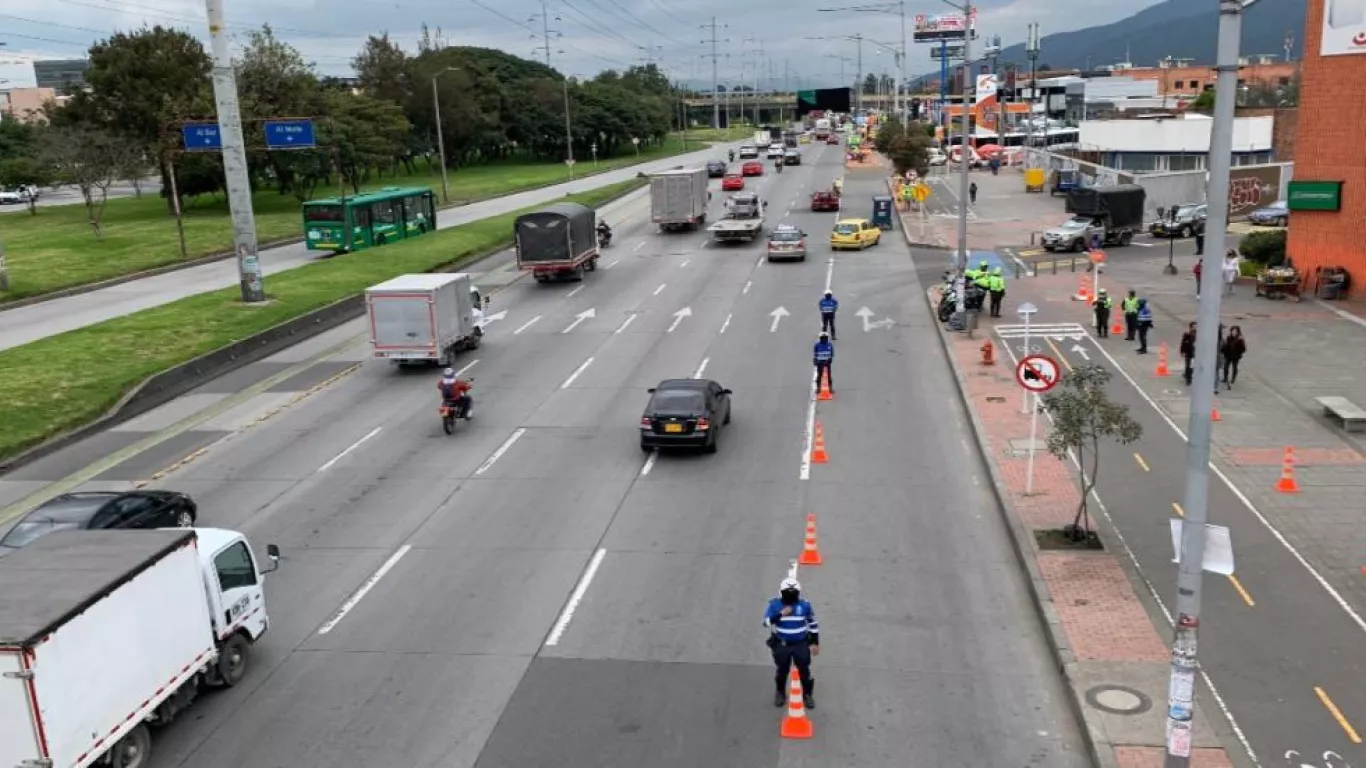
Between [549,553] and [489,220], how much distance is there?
170 feet

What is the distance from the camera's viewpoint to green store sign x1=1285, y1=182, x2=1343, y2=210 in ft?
120

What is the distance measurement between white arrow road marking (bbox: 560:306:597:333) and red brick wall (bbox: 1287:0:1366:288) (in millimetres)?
24194

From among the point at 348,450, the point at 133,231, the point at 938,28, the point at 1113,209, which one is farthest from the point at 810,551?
the point at 938,28

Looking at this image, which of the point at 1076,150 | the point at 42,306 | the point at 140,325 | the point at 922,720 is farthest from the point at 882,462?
the point at 1076,150

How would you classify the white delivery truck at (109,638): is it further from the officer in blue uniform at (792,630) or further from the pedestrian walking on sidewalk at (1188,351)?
the pedestrian walking on sidewalk at (1188,351)

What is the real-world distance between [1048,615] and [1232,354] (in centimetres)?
1442

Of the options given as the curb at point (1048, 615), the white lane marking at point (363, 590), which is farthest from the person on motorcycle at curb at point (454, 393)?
the curb at point (1048, 615)

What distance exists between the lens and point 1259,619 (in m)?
14.1

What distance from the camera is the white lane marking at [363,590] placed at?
1477 centimetres

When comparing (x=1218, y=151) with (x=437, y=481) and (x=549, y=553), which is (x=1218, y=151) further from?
(x=437, y=481)

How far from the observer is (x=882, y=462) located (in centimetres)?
2141

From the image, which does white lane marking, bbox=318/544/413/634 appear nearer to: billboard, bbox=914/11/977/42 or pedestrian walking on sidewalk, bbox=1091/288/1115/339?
pedestrian walking on sidewalk, bbox=1091/288/1115/339

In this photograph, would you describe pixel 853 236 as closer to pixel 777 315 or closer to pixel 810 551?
pixel 777 315

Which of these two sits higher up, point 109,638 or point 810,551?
point 109,638
